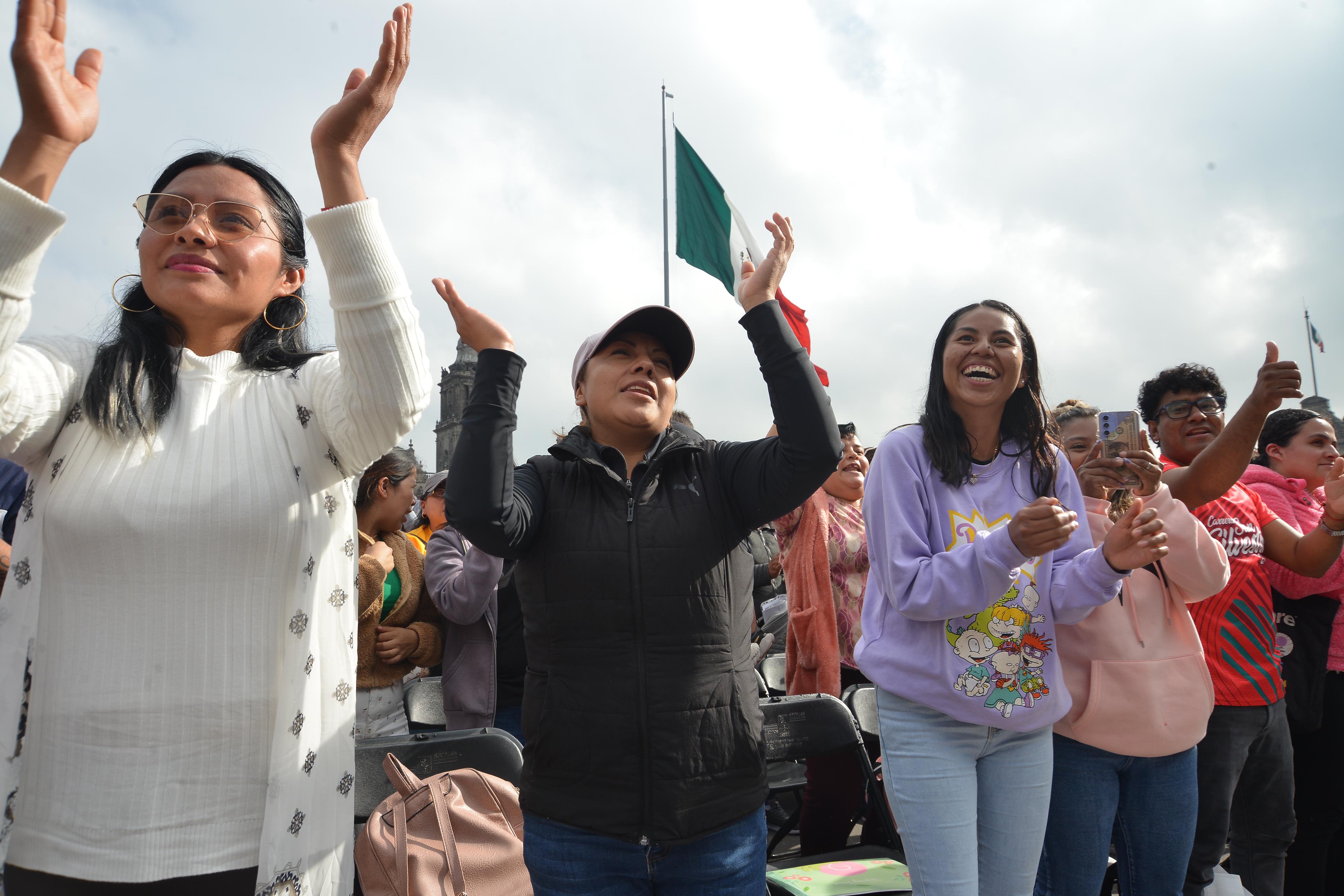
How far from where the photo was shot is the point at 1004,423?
2439 mm

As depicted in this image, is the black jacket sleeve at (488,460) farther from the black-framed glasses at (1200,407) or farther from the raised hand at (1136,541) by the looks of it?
the black-framed glasses at (1200,407)

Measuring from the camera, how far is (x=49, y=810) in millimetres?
1229

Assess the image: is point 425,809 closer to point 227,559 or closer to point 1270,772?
point 227,559

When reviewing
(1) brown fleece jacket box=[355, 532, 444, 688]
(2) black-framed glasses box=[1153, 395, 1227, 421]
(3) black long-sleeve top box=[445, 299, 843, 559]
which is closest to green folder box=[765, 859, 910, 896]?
(3) black long-sleeve top box=[445, 299, 843, 559]

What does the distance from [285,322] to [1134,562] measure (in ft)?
6.96

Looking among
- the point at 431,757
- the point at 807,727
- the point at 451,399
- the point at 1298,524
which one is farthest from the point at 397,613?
the point at 451,399

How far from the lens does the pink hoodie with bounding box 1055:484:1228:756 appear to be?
2.27 metres

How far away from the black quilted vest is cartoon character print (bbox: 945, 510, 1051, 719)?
2.01 ft

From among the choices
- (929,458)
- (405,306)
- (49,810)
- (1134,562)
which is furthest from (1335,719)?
(49,810)

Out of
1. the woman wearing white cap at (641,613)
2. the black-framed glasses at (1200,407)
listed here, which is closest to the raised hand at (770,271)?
the woman wearing white cap at (641,613)

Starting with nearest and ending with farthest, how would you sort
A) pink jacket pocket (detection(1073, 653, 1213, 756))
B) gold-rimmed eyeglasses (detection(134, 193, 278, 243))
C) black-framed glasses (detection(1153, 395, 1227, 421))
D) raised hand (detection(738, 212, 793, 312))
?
gold-rimmed eyeglasses (detection(134, 193, 278, 243)) < raised hand (detection(738, 212, 793, 312)) < pink jacket pocket (detection(1073, 653, 1213, 756)) < black-framed glasses (detection(1153, 395, 1227, 421))

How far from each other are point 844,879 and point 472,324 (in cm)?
204

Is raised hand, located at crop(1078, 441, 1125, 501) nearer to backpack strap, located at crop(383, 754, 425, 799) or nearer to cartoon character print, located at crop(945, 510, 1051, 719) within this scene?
cartoon character print, located at crop(945, 510, 1051, 719)

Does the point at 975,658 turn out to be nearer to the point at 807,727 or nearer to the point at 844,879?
the point at 844,879
